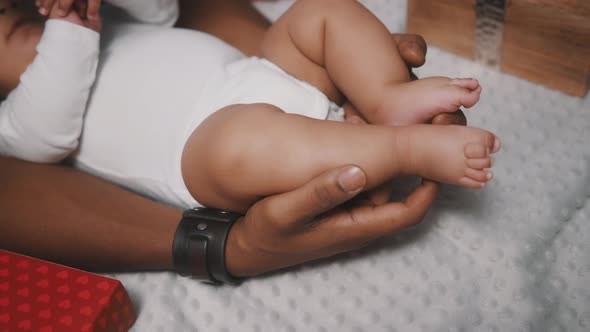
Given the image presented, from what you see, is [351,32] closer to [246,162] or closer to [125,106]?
[246,162]

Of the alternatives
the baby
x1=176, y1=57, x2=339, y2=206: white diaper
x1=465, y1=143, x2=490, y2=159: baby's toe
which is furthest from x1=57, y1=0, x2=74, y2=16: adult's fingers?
x1=465, y1=143, x2=490, y2=159: baby's toe

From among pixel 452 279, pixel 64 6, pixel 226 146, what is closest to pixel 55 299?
pixel 226 146

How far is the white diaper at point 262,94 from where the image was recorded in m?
A: 0.69

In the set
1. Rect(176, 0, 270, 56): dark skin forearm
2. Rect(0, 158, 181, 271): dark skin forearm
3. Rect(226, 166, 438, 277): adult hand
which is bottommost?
Rect(0, 158, 181, 271): dark skin forearm

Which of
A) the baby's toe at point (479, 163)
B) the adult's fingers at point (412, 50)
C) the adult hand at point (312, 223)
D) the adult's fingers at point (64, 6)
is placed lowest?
the adult hand at point (312, 223)

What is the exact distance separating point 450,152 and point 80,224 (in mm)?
471

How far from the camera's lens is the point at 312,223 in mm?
622

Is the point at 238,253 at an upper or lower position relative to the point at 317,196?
lower

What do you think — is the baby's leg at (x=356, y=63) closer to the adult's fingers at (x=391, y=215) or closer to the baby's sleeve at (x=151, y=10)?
the adult's fingers at (x=391, y=215)

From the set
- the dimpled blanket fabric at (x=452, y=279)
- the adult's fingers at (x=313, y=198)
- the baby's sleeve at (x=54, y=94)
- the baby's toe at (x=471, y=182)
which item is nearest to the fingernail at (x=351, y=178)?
the adult's fingers at (x=313, y=198)

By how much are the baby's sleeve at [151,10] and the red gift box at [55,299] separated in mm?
388

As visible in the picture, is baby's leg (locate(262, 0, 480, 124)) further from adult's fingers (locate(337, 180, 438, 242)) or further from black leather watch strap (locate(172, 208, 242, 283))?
black leather watch strap (locate(172, 208, 242, 283))

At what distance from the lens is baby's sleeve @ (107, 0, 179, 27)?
32.8 inches

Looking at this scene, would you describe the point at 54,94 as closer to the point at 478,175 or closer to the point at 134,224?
the point at 134,224
